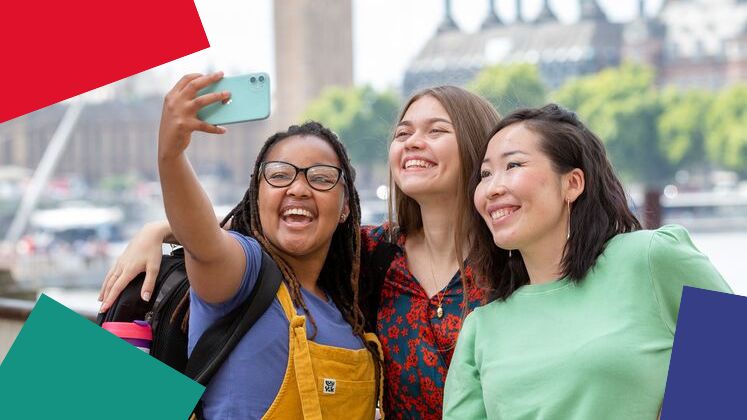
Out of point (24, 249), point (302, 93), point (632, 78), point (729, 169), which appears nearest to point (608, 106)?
point (632, 78)

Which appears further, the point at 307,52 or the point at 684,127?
the point at 307,52

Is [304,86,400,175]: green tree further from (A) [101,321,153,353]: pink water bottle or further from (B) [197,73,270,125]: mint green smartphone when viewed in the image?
(B) [197,73,270,125]: mint green smartphone

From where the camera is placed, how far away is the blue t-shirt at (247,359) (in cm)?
114

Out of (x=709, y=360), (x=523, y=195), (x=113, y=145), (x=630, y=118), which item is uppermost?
(x=523, y=195)

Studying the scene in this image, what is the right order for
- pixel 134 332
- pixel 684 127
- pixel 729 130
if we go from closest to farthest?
pixel 134 332, pixel 729 130, pixel 684 127

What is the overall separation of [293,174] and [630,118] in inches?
1369

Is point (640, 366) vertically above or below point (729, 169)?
above

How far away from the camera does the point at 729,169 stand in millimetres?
34406

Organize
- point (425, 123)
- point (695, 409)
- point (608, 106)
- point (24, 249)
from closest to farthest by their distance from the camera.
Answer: point (695, 409) < point (425, 123) < point (24, 249) < point (608, 106)

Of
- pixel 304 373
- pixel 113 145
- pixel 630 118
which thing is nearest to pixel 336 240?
pixel 304 373

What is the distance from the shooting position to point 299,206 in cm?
125

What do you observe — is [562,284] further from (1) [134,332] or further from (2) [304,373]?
(1) [134,332]

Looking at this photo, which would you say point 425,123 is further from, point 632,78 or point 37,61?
point 632,78

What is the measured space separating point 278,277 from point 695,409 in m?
0.51
